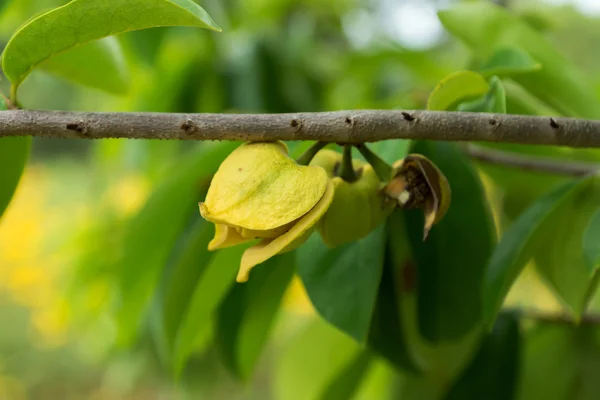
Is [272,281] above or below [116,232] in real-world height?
above

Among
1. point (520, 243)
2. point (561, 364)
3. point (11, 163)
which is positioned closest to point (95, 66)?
point (11, 163)

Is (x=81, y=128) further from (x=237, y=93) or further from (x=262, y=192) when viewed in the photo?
(x=237, y=93)

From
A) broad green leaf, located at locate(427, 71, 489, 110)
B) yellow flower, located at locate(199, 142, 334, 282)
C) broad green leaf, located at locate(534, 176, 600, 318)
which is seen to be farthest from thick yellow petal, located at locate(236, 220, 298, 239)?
broad green leaf, located at locate(534, 176, 600, 318)

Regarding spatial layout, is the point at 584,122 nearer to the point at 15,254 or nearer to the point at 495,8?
the point at 495,8

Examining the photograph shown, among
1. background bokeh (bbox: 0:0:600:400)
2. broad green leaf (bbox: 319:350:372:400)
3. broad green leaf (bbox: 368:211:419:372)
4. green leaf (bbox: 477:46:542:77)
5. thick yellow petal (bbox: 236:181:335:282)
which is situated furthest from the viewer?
background bokeh (bbox: 0:0:600:400)

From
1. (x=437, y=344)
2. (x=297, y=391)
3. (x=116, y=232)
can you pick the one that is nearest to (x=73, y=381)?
(x=116, y=232)

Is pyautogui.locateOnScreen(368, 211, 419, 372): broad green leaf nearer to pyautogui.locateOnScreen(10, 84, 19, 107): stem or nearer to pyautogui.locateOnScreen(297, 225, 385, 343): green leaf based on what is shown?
pyautogui.locateOnScreen(297, 225, 385, 343): green leaf
